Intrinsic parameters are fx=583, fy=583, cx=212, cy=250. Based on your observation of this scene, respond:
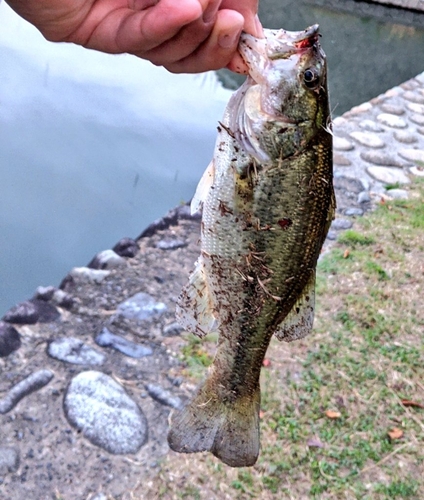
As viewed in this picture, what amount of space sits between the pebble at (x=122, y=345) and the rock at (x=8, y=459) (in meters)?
0.78

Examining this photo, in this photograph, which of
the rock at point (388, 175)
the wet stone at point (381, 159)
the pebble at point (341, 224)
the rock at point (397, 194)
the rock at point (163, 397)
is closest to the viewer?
the rock at point (163, 397)

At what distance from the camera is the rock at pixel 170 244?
4180 mm

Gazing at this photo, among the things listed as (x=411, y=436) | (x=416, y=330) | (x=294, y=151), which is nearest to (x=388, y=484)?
(x=411, y=436)

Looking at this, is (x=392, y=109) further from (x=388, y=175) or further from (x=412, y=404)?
(x=412, y=404)

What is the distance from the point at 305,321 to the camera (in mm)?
1805

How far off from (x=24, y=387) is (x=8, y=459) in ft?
1.26

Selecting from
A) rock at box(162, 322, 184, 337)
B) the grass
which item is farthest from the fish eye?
rock at box(162, 322, 184, 337)

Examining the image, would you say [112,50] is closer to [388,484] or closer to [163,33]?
[163,33]

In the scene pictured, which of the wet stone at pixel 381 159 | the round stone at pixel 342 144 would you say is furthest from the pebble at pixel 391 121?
the round stone at pixel 342 144

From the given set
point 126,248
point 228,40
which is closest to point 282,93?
point 228,40

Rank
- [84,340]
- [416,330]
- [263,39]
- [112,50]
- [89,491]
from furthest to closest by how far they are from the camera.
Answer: [416,330] < [84,340] < [89,491] < [112,50] < [263,39]

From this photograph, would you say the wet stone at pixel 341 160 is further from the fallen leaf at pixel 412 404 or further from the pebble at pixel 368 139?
the fallen leaf at pixel 412 404

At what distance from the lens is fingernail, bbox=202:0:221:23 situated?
141cm

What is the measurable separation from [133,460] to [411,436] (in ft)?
4.72
